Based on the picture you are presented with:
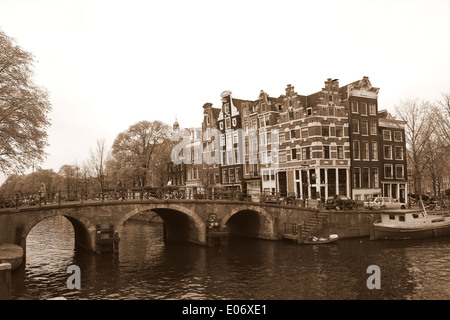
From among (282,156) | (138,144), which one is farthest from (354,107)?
(138,144)

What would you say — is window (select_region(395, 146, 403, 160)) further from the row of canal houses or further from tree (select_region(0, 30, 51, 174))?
tree (select_region(0, 30, 51, 174))

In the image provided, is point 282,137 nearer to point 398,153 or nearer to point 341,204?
point 341,204

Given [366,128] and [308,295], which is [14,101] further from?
[366,128]

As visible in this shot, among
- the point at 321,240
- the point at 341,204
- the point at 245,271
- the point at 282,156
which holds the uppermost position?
the point at 282,156

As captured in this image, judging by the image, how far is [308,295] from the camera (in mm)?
18203

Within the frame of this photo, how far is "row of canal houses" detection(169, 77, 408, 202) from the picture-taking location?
44.4m

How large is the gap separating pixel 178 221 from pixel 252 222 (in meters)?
7.61

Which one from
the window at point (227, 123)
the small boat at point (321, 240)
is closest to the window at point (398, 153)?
the small boat at point (321, 240)

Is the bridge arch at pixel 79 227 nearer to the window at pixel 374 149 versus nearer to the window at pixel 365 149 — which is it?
the window at pixel 365 149

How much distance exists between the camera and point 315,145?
43.8 meters

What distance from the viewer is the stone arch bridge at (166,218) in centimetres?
2567

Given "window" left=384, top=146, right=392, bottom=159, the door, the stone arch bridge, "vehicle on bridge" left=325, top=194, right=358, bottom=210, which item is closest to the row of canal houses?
"window" left=384, top=146, right=392, bottom=159
